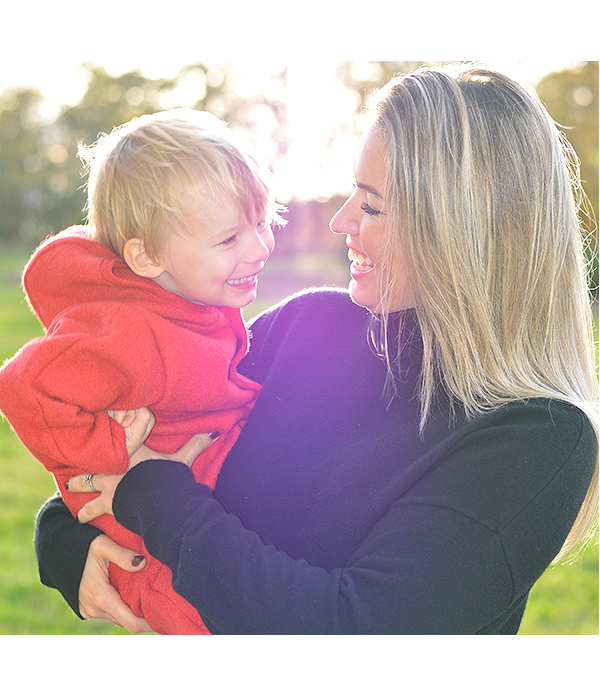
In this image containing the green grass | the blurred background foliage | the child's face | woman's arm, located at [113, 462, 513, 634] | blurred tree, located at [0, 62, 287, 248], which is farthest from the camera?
blurred tree, located at [0, 62, 287, 248]

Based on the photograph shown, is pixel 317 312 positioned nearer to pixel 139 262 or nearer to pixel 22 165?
pixel 139 262

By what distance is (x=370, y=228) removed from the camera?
151 centimetres

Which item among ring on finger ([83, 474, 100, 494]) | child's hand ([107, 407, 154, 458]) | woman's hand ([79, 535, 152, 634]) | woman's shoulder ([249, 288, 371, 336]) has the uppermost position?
woman's shoulder ([249, 288, 371, 336])

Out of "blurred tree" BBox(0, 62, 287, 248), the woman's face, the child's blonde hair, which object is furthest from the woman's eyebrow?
"blurred tree" BBox(0, 62, 287, 248)

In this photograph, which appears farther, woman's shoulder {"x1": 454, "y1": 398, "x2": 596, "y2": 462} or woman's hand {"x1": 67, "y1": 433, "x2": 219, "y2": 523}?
woman's hand {"x1": 67, "y1": 433, "x2": 219, "y2": 523}

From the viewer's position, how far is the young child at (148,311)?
147cm

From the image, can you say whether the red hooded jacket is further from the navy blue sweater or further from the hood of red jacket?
the navy blue sweater

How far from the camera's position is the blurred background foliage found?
660 cm

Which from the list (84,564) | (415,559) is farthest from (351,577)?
(84,564)

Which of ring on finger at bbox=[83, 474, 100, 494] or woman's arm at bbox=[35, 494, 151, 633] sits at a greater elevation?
ring on finger at bbox=[83, 474, 100, 494]

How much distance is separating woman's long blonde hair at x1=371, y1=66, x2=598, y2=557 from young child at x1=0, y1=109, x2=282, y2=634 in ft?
1.49

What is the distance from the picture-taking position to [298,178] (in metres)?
4.38

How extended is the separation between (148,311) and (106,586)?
2.24 feet
